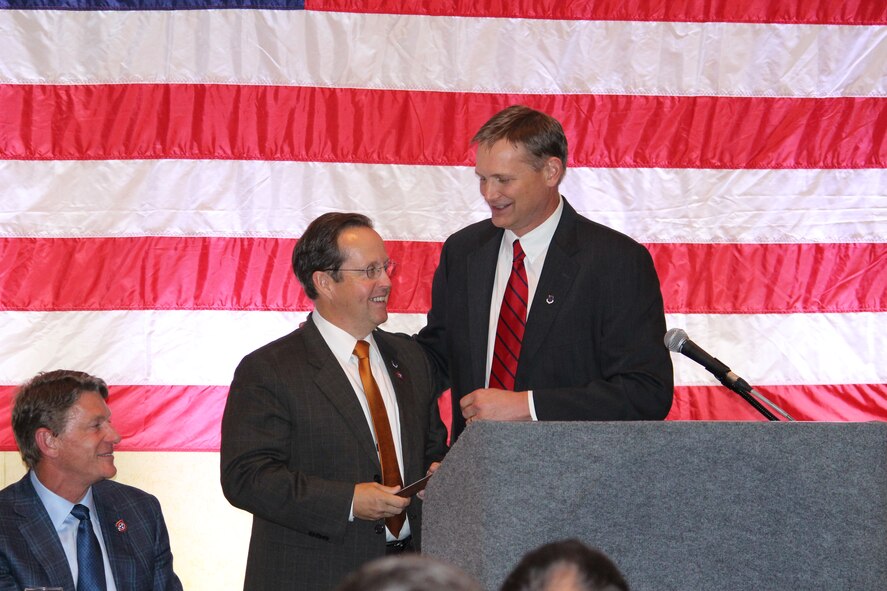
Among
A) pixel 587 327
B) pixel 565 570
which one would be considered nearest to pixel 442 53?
pixel 587 327

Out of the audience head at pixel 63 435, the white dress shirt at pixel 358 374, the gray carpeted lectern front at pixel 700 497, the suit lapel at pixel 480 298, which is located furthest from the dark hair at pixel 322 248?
the gray carpeted lectern front at pixel 700 497

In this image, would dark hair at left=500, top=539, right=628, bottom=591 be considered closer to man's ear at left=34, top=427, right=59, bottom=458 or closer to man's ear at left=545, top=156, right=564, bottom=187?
man's ear at left=545, top=156, right=564, bottom=187

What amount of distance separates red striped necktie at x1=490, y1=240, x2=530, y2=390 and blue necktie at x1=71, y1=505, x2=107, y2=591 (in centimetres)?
133

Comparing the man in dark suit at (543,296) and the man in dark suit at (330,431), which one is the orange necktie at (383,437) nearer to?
the man in dark suit at (330,431)

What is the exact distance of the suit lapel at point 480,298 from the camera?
3090 millimetres

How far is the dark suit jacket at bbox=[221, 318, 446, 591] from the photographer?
9.07 ft

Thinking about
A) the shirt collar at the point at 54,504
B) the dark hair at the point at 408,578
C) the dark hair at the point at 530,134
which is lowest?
the shirt collar at the point at 54,504

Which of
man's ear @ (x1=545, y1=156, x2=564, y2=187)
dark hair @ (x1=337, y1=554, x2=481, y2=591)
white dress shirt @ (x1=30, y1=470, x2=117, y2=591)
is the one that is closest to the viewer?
dark hair @ (x1=337, y1=554, x2=481, y2=591)

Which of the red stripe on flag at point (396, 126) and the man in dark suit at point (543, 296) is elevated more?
the red stripe on flag at point (396, 126)

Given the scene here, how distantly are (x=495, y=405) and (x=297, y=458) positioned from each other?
0.69 m

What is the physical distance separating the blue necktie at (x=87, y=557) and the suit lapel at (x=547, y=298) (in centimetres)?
140

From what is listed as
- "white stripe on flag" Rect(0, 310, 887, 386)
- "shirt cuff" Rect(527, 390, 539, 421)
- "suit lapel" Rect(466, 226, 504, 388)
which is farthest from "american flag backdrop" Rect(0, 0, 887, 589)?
"shirt cuff" Rect(527, 390, 539, 421)

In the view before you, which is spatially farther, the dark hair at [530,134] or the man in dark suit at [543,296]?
the dark hair at [530,134]

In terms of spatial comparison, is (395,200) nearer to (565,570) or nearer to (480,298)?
(480,298)
